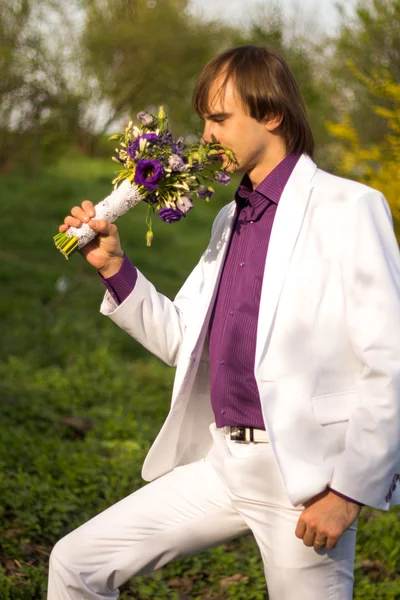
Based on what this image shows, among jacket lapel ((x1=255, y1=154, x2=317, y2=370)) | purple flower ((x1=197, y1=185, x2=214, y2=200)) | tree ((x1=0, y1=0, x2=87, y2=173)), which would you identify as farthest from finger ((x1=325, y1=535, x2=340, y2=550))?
tree ((x1=0, y1=0, x2=87, y2=173))

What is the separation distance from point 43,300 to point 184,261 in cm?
444

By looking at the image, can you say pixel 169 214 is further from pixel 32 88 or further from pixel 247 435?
pixel 32 88

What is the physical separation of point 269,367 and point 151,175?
2.27 ft

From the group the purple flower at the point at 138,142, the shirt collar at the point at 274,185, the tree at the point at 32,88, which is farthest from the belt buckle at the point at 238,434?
the tree at the point at 32,88

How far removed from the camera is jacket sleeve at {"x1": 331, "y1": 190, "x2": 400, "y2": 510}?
2354 millimetres

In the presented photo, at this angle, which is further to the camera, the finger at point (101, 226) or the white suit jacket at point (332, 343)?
the finger at point (101, 226)

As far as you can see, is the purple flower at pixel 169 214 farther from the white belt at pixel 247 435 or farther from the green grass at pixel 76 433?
the green grass at pixel 76 433

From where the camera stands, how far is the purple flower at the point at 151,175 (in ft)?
8.94

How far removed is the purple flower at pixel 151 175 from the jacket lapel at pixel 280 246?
38 centimetres

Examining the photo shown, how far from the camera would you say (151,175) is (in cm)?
276

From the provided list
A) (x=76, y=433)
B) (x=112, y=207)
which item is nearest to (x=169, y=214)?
(x=112, y=207)

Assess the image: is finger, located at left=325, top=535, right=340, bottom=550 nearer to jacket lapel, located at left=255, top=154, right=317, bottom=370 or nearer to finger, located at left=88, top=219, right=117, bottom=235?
jacket lapel, located at left=255, top=154, right=317, bottom=370

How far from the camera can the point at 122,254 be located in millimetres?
2818

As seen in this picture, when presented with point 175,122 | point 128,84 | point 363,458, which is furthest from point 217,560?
point 128,84
